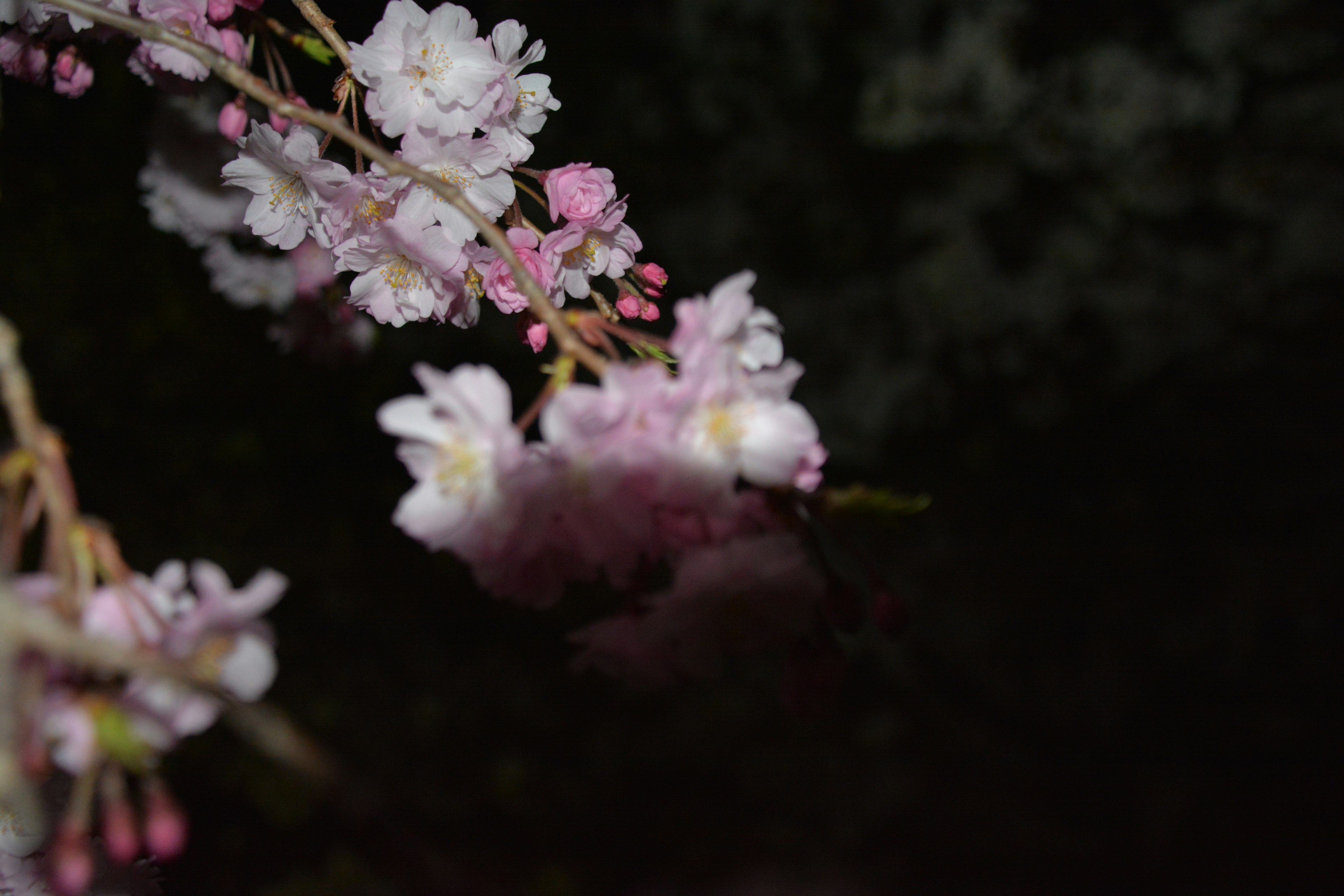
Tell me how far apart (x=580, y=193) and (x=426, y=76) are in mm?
159

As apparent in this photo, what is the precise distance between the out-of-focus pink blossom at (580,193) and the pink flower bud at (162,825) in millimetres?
519


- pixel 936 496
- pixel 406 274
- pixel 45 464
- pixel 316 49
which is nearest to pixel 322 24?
pixel 316 49

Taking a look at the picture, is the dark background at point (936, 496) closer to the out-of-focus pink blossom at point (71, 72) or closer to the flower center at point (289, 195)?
the out-of-focus pink blossom at point (71, 72)

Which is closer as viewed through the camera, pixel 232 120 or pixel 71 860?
pixel 71 860

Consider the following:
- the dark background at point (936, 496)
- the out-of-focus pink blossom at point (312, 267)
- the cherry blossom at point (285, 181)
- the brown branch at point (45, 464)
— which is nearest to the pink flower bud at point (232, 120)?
the cherry blossom at point (285, 181)

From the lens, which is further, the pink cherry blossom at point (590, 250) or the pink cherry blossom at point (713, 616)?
the pink cherry blossom at point (590, 250)

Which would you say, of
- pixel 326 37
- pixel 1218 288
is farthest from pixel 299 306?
pixel 1218 288

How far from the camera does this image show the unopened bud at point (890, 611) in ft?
1.77

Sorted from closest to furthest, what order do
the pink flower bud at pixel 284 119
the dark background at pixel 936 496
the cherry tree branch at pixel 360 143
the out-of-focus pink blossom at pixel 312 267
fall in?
1. the cherry tree branch at pixel 360 143
2. the pink flower bud at pixel 284 119
3. the out-of-focus pink blossom at pixel 312 267
4. the dark background at pixel 936 496

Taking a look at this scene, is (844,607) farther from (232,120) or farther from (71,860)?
(232,120)

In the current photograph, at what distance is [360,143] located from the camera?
49 centimetres

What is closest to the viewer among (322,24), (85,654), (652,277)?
(85,654)

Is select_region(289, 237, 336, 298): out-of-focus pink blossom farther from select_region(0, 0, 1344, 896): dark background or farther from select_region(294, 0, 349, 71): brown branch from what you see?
select_region(0, 0, 1344, 896): dark background

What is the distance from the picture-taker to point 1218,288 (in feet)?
8.84
